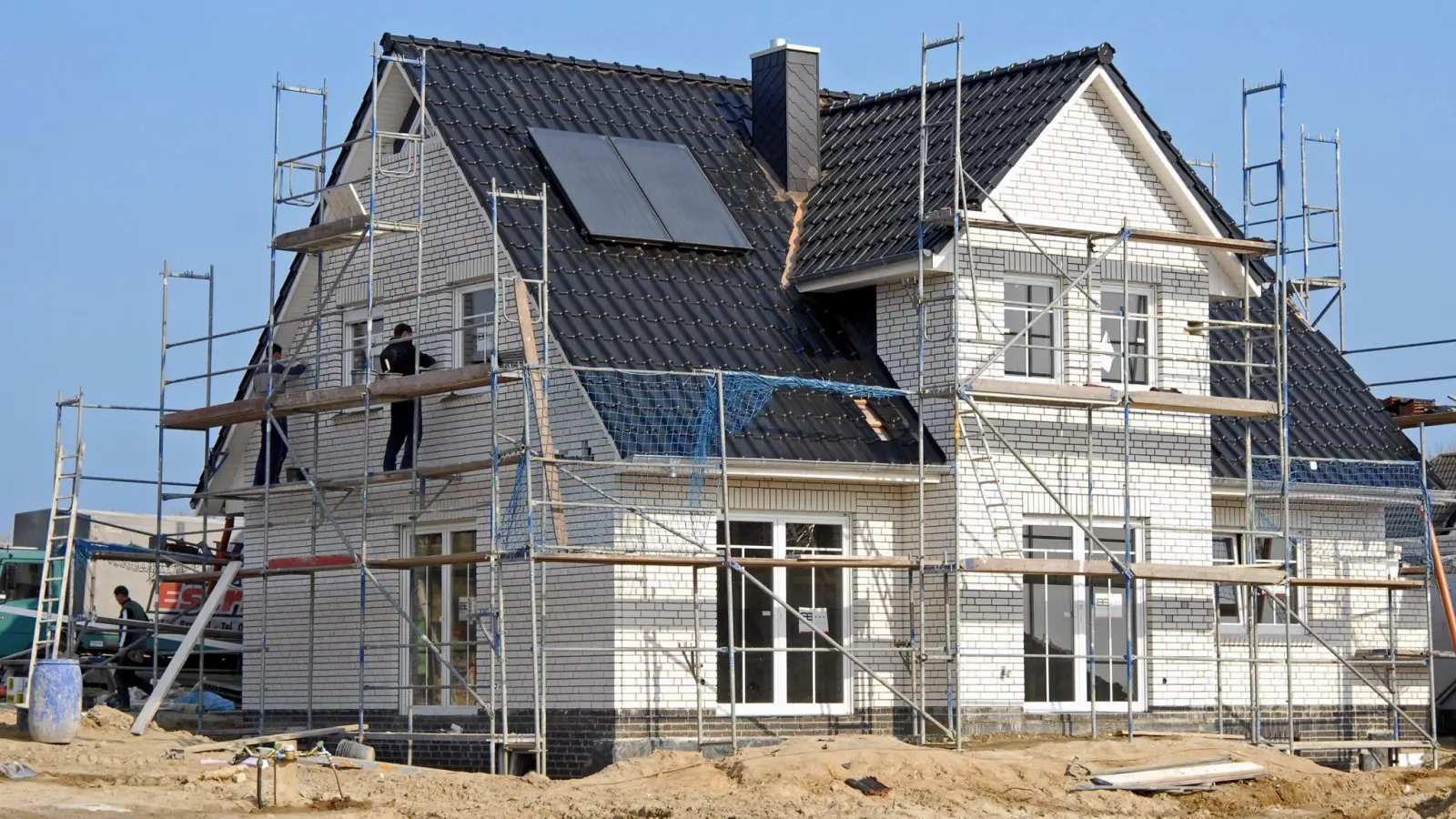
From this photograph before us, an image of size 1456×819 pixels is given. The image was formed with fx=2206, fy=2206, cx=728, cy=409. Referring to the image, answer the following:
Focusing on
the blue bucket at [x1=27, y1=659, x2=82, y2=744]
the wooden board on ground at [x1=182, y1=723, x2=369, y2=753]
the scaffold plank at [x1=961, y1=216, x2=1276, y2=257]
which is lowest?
the wooden board on ground at [x1=182, y1=723, x2=369, y2=753]

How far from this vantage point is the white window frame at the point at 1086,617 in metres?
22.8

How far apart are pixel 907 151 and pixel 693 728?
24.7ft

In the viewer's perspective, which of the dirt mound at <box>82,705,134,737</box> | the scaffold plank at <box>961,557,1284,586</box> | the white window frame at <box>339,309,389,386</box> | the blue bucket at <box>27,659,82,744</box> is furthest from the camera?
the white window frame at <box>339,309,389,386</box>

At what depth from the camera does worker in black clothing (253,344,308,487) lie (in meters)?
24.1

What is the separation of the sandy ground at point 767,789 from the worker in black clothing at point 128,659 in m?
5.54

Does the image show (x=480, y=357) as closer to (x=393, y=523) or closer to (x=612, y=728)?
(x=393, y=523)

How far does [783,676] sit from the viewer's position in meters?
21.9

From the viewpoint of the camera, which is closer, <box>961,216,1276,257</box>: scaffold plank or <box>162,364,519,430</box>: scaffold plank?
<box>162,364,519,430</box>: scaffold plank

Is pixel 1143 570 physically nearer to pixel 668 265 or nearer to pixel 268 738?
pixel 668 265

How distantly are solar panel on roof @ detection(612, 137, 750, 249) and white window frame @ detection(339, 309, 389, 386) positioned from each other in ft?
10.9

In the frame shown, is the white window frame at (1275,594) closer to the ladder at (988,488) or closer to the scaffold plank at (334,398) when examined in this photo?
the ladder at (988,488)

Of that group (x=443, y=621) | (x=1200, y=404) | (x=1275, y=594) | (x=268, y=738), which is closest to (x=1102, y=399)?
(x=1200, y=404)

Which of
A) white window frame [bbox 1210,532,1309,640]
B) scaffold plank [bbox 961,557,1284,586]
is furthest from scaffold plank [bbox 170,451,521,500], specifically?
white window frame [bbox 1210,532,1309,640]

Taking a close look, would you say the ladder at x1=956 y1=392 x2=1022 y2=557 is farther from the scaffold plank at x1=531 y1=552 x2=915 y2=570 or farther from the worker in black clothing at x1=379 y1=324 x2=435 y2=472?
the worker in black clothing at x1=379 y1=324 x2=435 y2=472
